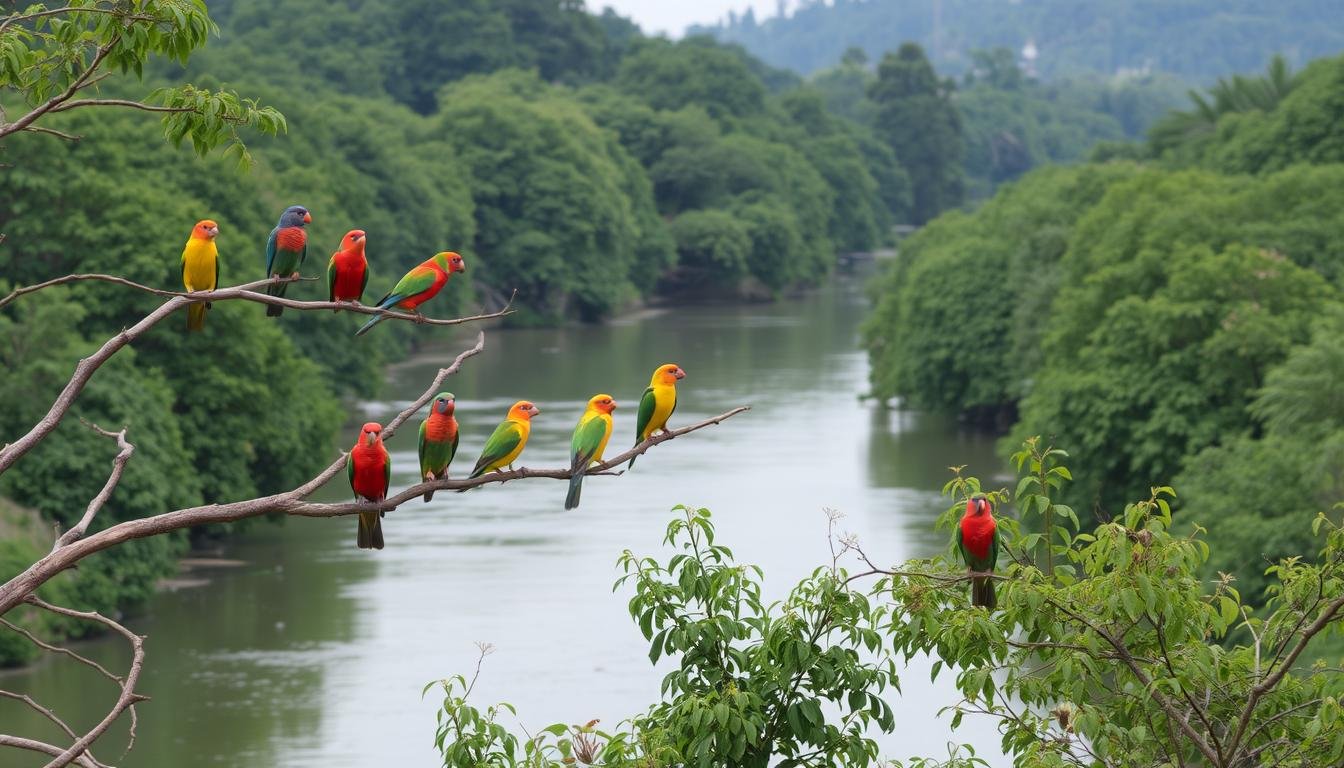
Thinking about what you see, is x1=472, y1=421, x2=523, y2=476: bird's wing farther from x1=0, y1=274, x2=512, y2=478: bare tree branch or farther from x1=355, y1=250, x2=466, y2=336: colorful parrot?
x1=0, y1=274, x2=512, y2=478: bare tree branch

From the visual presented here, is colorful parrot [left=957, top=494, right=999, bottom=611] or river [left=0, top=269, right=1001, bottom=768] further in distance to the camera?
river [left=0, top=269, right=1001, bottom=768]

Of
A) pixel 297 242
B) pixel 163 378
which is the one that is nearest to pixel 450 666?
pixel 163 378

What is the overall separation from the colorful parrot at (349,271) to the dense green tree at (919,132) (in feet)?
494

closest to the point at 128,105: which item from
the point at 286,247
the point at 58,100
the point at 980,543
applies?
the point at 58,100

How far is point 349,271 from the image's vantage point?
37.3 feet

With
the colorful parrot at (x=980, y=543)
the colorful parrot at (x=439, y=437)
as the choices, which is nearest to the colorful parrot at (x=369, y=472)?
the colorful parrot at (x=439, y=437)

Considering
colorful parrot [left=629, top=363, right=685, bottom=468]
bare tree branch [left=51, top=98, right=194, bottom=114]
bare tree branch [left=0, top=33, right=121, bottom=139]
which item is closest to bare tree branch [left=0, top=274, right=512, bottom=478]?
bare tree branch [left=0, top=33, right=121, bottom=139]

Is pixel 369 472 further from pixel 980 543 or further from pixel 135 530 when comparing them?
pixel 980 543

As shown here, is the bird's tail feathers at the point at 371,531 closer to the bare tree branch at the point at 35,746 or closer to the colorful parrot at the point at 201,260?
the bare tree branch at the point at 35,746

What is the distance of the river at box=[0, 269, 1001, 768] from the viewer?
30.3 meters

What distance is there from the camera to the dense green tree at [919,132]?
161m

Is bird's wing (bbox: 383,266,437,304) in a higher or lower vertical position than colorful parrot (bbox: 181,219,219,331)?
lower

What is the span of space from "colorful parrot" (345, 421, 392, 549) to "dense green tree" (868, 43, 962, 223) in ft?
498

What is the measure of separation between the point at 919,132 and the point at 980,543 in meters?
153
